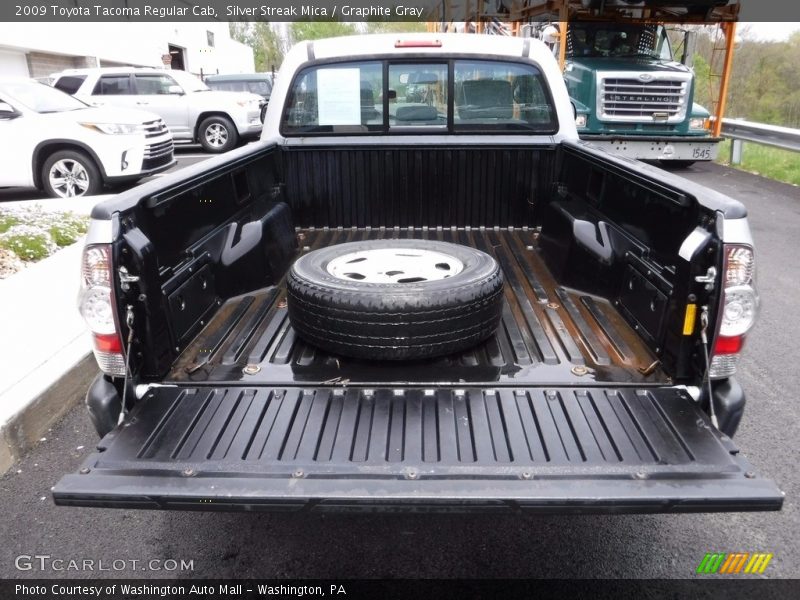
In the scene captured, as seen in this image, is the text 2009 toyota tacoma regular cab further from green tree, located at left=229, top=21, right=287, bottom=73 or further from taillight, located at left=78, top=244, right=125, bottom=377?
green tree, located at left=229, top=21, right=287, bottom=73

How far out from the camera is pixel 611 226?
312 centimetres

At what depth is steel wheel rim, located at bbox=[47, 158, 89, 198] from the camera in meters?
9.05

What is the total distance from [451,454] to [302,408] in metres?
0.57

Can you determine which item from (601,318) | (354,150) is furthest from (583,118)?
(601,318)

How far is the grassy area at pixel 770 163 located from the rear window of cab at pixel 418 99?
863 centimetres

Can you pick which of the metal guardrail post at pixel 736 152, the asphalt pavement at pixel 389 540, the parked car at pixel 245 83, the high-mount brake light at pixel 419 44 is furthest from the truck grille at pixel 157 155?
the metal guardrail post at pixel 736 152

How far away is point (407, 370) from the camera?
243cm

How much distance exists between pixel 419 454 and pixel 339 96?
2.98 meters

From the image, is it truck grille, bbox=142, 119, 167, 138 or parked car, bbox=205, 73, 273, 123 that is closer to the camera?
truck grille, bbox=142, 119, 167, 138

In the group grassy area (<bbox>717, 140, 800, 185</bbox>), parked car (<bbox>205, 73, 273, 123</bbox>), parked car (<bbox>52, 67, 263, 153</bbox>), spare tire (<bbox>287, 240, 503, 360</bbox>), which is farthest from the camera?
parked car (<bbox>205, 73, 273, 123</bbox>)

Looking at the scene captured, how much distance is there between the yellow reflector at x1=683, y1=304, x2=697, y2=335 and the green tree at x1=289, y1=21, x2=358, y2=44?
214ft

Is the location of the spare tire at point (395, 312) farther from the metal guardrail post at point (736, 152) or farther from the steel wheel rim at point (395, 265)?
the metal guardrail post at point (736, 152)

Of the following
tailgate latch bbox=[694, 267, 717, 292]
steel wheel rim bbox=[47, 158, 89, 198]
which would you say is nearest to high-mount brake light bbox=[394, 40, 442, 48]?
tailgate latch bbox=[694, 267, 717, 292]

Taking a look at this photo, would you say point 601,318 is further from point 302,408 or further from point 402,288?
point 302,408
